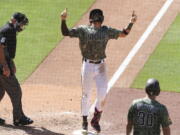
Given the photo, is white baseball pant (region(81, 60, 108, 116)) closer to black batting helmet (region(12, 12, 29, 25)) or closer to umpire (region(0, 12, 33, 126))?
umpire (region(0, 12, 33, 126))

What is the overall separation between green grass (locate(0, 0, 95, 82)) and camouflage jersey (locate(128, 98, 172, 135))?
6304 millimetres

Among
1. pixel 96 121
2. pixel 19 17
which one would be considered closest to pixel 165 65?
pixel 96 121

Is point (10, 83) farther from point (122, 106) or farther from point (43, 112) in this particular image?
point (122, 106)

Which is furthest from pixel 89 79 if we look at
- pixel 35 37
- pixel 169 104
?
pixel 35 37

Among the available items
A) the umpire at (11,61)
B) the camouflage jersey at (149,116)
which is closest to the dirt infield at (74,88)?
the umpire at (11,61)

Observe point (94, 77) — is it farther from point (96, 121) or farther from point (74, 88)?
point (74, 88)

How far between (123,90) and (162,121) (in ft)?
17.5

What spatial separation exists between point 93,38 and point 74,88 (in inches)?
122

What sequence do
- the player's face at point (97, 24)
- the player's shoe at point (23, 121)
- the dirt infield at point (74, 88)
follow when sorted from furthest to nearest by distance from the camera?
the dirt infield at point (74, 88), the player's shoe at point (23, 121), the player's face at point (97, 24)

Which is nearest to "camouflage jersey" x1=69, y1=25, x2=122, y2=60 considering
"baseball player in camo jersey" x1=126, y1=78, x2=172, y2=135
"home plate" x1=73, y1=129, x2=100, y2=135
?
"home plate" x1=73, y1=129, x2=100, y2=135

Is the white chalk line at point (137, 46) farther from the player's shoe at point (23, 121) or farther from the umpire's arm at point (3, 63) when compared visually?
the umpire's arm at point (3, 63)

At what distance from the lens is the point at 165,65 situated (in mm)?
14477

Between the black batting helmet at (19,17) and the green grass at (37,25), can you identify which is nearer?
the black batting helmet at (19,17)

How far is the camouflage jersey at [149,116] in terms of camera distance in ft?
25.4
